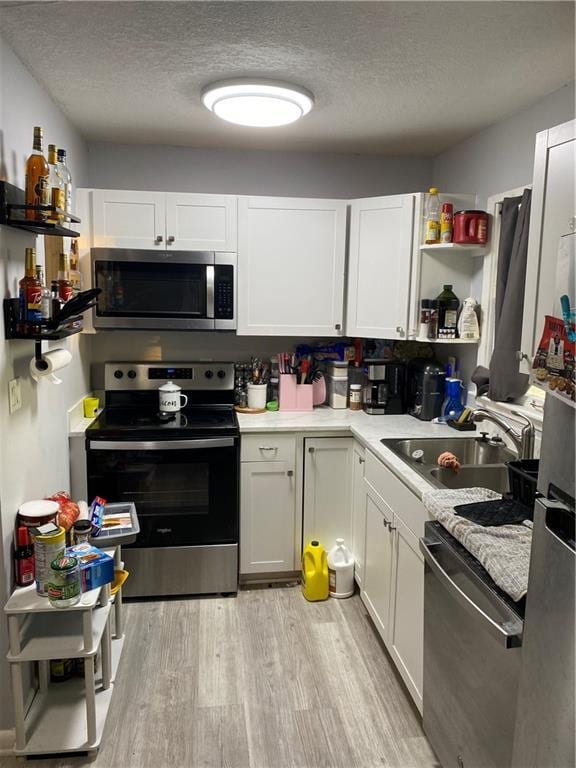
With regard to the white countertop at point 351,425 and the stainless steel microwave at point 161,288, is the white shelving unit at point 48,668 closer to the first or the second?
the white countertop at point 351,425

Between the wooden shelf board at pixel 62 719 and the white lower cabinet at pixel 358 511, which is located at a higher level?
the white lower cabinet at pixel 358 511

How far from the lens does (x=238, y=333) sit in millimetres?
3068

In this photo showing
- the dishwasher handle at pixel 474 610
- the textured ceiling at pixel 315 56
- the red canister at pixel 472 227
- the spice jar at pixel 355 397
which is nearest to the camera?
the dishwasher handle at pixel 474 610

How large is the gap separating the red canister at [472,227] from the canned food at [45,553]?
2.16 metres

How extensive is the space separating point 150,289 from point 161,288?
6 cm

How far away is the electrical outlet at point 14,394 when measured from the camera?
187cm

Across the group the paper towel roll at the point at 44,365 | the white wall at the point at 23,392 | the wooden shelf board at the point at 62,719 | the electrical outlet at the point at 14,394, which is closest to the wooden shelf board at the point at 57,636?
the white wall at the point at 23,392

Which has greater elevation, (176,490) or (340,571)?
(176,490)

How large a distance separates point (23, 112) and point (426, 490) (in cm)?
200

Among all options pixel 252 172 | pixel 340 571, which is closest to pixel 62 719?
pixel 340 571

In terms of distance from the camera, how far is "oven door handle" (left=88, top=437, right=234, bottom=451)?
2.68m

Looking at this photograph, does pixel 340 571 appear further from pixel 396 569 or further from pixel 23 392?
pixel 23 392

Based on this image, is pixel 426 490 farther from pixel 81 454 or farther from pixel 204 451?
pixel 81 454

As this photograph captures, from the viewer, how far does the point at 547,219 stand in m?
1.65
